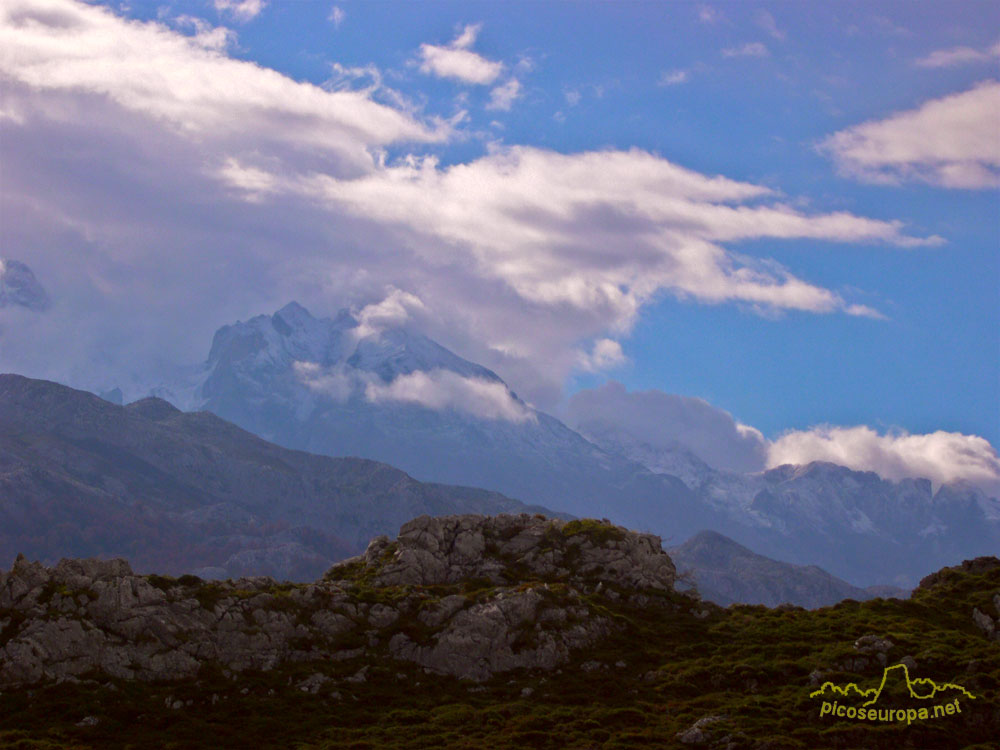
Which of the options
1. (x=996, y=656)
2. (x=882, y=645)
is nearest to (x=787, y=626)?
(x=882, y=645)

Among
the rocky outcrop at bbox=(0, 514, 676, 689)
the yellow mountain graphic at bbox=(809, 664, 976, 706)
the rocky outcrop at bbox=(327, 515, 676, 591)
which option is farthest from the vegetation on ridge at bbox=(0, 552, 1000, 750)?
the rocky outcrop at bbox=(327, 515, 676, 591)

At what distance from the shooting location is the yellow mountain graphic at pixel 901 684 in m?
119

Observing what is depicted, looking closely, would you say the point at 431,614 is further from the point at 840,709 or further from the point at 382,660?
the point at 840,709

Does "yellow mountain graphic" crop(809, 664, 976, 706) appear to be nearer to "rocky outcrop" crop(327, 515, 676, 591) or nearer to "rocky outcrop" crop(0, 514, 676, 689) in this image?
"rocky outcrop" crop(0, 514, 676, 689)

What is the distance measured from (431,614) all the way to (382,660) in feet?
33.0

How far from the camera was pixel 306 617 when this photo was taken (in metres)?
141

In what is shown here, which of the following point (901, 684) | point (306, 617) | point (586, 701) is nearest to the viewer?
point (901, 684)

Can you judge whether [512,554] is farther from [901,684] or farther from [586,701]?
[901,684]

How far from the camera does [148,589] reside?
136 m

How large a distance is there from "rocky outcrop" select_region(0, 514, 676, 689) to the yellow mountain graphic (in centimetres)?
3242

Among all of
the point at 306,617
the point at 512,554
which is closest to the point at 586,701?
the point at 306,617

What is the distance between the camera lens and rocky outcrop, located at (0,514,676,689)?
126438 millimetres

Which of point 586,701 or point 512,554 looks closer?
point 586,701

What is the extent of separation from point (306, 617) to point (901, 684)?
7186 centimetres
